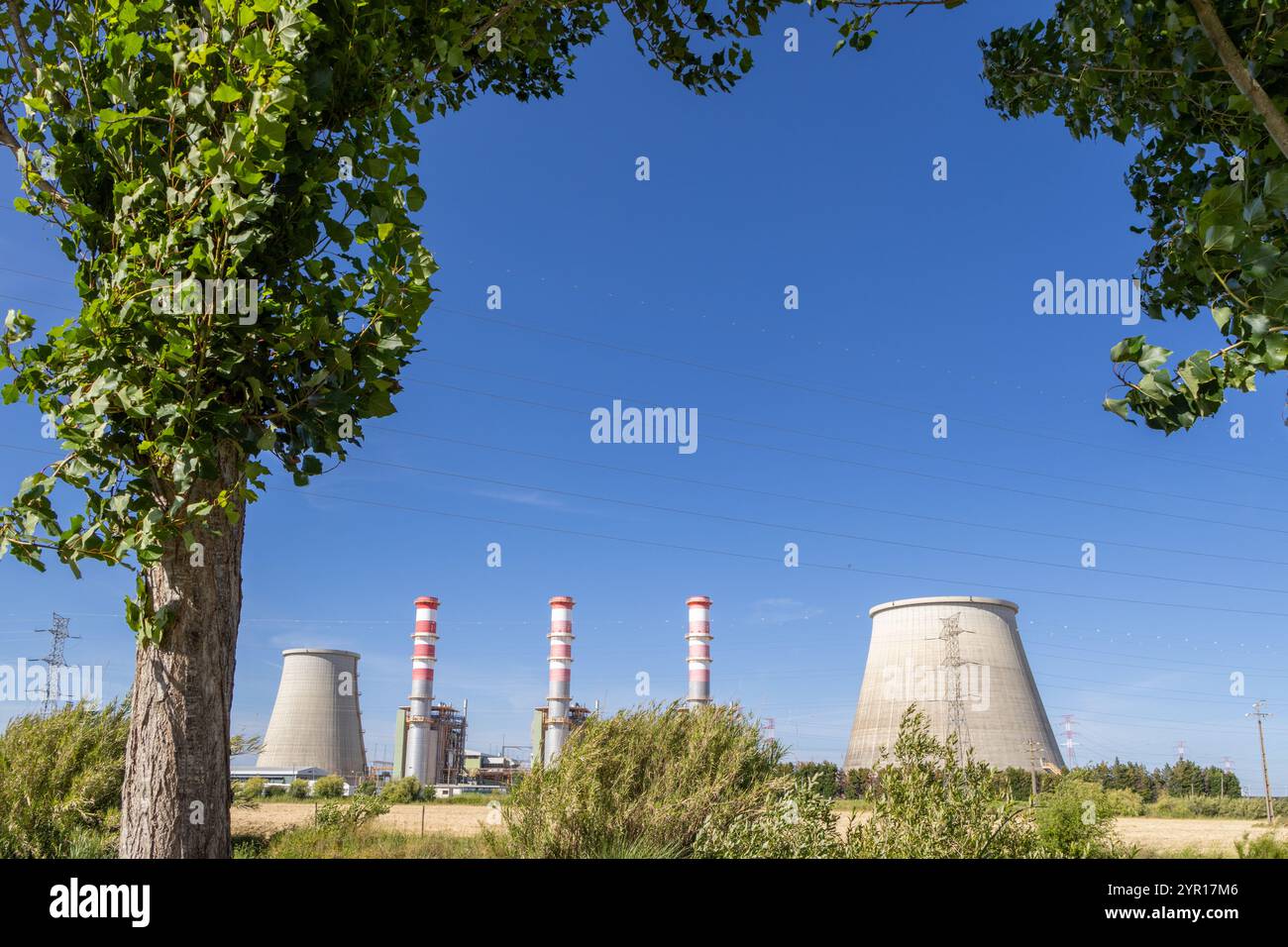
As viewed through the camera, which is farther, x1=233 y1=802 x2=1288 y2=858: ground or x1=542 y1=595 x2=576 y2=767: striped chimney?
x1=542 y1=595 x2=576 y2=767: striped chimney

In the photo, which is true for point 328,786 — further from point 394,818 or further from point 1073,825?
point 1073,825

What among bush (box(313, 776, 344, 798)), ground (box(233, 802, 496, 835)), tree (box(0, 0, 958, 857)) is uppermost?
tree (box(0, 0, 958, 857))

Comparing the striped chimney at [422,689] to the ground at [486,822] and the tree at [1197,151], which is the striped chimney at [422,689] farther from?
the tree at [1197,151]

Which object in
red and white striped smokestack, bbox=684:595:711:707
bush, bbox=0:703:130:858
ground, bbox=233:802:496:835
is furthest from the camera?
red and white striped smokestack, bbox=684:595:711:707

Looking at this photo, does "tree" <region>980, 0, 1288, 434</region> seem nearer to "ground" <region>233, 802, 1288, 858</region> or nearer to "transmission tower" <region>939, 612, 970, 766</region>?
"ground" <region>233, 802, 1288, 858</region>

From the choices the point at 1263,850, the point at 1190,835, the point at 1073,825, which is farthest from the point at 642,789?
the point at 1190,835

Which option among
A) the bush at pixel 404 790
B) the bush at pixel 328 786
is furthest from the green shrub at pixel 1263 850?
the bush at pixel 404 790

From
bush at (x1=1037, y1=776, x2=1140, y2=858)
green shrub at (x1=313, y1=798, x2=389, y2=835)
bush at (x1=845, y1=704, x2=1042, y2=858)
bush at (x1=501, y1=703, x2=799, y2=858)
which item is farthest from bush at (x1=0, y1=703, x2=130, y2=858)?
bush at (x1=1037, y1=776, x2=1140, y2=858)
